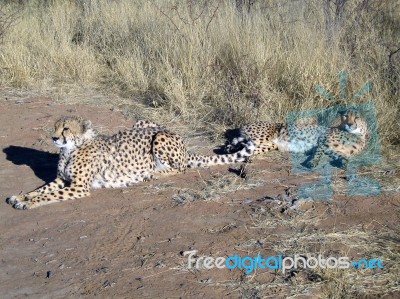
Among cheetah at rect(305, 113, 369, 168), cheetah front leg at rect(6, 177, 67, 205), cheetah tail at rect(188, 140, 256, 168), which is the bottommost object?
cheetah front leg at rect(6, 177, 67, 205)

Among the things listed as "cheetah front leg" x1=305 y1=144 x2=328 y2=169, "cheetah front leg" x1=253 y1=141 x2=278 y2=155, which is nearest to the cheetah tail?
"cheetah front leg" x1=253 y1=141 x2=278 y2=155

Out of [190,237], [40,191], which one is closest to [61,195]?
[40,191]

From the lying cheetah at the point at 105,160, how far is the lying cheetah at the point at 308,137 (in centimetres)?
49

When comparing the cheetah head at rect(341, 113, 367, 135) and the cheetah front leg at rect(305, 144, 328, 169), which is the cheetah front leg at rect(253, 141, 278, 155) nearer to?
the cheetah front leg at rect(305, 144, 328, 169)

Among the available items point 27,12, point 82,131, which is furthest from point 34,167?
point 27,12

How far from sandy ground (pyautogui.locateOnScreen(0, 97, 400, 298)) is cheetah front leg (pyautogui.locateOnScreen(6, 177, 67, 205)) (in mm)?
87

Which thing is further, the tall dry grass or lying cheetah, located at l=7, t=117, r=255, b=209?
the tall dry grass

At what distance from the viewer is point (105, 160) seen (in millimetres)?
5734

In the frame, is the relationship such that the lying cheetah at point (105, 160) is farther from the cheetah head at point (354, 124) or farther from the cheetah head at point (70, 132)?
the cheetah head at point (354, 124)

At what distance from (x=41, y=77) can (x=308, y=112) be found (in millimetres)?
4049

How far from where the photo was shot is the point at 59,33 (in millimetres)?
10125

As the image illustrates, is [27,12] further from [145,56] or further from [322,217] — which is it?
[322,217]

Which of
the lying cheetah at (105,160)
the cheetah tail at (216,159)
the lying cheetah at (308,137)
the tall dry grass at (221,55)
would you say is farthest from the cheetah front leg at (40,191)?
the tall dry grass at (221,55)

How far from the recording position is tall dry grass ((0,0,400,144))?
23.4ft
